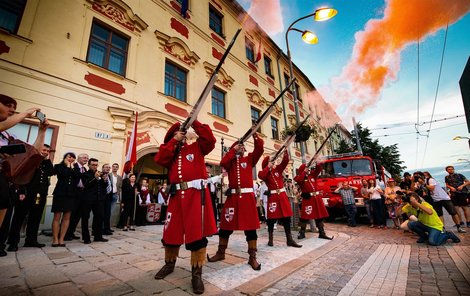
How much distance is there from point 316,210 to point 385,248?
5.28 ft

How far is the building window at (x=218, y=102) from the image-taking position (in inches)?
478

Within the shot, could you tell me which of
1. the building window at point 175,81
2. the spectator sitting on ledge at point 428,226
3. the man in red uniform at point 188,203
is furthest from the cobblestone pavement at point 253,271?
the building window at point 175,81

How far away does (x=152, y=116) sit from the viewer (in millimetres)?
8734

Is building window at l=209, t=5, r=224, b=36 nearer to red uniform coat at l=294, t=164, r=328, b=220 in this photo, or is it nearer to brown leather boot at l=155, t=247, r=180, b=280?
red uniform coat at l=294, t=164, r=328, b=220

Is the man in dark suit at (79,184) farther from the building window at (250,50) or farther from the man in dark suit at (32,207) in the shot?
the building window at (250,50)

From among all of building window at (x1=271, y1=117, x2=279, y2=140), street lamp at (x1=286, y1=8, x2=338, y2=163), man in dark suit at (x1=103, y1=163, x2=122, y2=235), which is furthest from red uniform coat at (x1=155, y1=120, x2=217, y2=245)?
building window at (x1=271, y1=117, x2=279, y2=140)

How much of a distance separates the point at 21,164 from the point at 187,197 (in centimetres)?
179

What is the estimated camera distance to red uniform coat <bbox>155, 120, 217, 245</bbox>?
2.67m

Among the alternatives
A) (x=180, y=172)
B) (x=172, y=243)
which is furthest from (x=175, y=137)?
(x=172, y=243)

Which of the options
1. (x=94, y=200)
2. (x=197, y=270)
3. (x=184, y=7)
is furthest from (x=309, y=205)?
(x=184, y=7)

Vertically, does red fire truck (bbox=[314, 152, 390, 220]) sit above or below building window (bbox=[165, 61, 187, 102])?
below

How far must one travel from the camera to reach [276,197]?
4.94 m

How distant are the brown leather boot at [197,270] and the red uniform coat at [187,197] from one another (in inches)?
7.8

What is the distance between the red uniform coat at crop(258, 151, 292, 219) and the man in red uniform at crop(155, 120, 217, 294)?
90.3 inches
